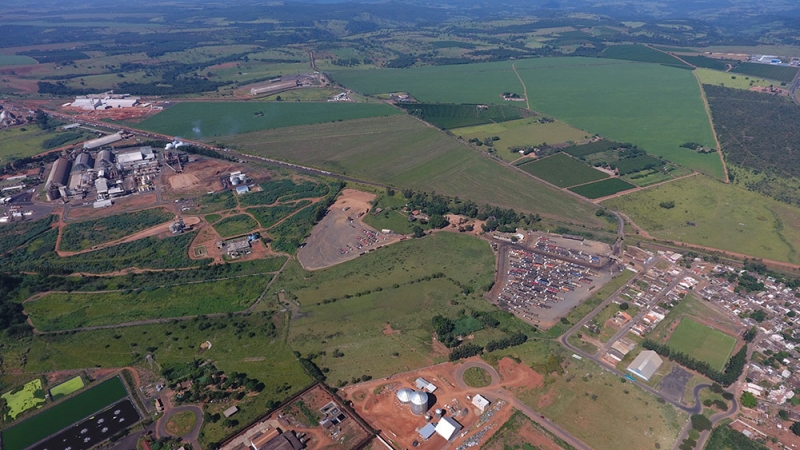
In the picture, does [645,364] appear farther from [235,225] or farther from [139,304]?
[235,225]

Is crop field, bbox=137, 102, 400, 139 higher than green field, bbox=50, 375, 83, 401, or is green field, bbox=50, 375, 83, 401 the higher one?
crop field, bbox=137, 102, 400, 139

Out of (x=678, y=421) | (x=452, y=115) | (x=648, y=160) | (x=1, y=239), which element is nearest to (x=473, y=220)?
(x=678, y=421)

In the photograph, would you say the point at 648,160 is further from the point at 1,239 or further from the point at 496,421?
the point at 1,239

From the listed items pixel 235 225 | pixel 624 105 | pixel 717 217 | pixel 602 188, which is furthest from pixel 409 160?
pixel 624 105

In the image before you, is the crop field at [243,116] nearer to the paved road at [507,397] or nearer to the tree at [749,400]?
the paved road at [507,397]

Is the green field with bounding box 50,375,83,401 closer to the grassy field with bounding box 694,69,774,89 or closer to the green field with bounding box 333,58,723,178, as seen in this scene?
the green field with bounding box 333,58,723,178

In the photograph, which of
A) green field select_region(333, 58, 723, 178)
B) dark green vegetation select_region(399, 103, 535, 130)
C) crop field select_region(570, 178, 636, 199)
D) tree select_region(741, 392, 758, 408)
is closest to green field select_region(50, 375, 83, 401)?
tree select_region(741, 392, 758, 408)
